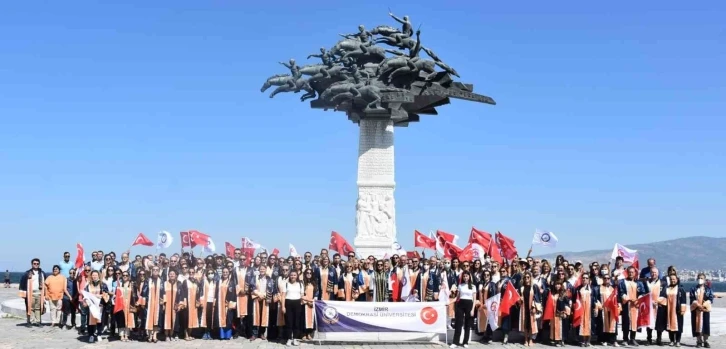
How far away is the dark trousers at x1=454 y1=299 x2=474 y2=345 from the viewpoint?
13.1m

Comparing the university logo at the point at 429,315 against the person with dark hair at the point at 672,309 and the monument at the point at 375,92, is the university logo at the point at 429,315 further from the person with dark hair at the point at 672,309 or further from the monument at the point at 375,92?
the monument at the point at 375,92

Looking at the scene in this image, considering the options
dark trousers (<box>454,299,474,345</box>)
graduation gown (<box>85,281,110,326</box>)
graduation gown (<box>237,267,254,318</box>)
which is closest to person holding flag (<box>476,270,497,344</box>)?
dark trousers (<box>454,299,474,345</box>)

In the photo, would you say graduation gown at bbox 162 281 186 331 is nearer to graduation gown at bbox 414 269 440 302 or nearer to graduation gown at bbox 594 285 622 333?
graduation gown at bbox 414 269 440 302

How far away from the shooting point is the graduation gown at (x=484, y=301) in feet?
44.5

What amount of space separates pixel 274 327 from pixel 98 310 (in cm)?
304

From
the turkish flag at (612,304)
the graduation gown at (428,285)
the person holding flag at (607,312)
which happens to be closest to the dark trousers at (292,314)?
the graduation gown at (428,285)

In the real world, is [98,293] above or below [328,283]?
below

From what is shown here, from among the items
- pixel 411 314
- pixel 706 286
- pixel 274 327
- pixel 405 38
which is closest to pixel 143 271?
pixel 274 327

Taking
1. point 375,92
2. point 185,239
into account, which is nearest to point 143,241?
point 185,239

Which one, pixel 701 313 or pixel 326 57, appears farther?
pixel 326 57

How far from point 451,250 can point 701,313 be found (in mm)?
6335

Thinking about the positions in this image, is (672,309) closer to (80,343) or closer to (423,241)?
(423,241)

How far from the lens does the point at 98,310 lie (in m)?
13.4

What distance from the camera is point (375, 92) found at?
21.8 meters
